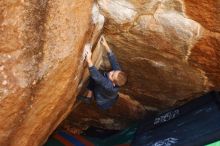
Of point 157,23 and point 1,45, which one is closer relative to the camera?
point 1,45

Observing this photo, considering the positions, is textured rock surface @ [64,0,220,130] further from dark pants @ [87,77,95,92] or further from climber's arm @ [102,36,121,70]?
dark pants @ [87,77,95,92]

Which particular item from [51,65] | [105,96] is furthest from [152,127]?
[51,65]

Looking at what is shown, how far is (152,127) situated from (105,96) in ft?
3.12

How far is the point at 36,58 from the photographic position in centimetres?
352

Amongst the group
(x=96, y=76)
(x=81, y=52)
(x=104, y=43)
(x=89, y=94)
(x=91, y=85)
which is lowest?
(x=89, y=94)

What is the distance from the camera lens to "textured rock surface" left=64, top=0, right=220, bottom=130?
160 inches

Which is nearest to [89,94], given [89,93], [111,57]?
[89,93]

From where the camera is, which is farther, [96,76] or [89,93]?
[89,93]

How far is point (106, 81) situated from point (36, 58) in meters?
0.89

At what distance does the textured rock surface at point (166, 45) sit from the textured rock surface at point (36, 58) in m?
0.46

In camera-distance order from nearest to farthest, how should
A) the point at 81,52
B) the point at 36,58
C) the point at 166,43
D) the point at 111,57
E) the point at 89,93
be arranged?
the point at 36,58
the point at 81,52
the point at 166,43
the point at 111,57
the point at 89,93

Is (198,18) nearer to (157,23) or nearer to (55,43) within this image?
(157,23)

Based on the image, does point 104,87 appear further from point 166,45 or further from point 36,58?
point 36,58

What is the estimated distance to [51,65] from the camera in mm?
3648
